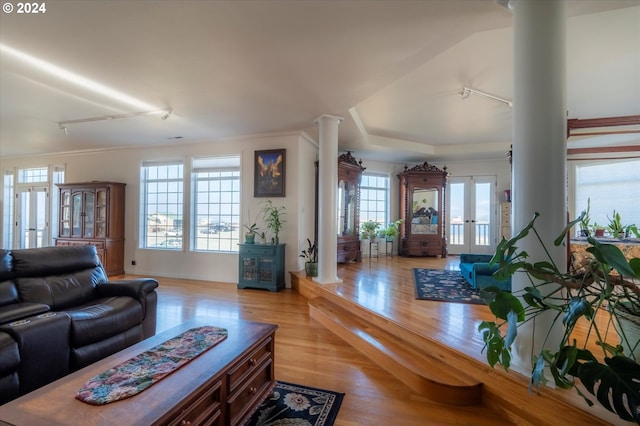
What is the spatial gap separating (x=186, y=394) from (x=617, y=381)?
165 centimetres

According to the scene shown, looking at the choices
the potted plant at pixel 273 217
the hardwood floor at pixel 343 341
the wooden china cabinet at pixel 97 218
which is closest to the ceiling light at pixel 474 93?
the hardwood floor at pixel 343 341

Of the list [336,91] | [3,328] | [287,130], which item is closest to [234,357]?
[3,328]

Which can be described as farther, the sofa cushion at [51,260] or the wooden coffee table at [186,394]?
the sofa cushion at [51,260]

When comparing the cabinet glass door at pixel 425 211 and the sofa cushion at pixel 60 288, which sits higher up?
the cabinet glass door at pixel 425 211

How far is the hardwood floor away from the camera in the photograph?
1901 millimetres

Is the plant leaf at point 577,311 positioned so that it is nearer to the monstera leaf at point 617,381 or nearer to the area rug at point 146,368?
the monstera leaf at point 617,381

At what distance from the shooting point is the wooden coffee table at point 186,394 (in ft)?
3.70

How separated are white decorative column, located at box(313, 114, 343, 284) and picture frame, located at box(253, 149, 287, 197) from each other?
1.06 m

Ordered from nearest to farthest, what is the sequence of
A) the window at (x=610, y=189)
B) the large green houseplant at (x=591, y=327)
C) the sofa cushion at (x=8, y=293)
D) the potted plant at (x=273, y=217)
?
the large green houseplant at (x=591, y=327) → the sofa cushion at (x=8, y=293) → the potted plant at (x=273, y=217) → the window at (x=610, y=189)

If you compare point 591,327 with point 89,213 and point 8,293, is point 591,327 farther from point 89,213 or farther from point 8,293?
point 89,213

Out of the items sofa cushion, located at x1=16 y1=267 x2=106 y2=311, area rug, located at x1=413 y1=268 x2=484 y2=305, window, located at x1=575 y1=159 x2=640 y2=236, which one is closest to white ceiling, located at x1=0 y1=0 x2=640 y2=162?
window, located at x1=575 y1=159 x2=640 y2=236

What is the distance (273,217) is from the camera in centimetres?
508


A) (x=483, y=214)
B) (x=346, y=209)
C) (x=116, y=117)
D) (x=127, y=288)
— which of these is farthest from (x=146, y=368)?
(x=483, y=214)

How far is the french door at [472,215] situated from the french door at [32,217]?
32.0 feet
